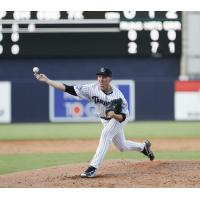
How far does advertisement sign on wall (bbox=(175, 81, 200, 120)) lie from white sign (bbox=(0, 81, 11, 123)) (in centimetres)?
365

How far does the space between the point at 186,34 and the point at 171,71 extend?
995 millimetres

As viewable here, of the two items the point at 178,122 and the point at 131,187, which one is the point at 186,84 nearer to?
the point at 178,122

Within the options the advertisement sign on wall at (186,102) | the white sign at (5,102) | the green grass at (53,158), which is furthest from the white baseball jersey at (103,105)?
the white sign at (5,102)

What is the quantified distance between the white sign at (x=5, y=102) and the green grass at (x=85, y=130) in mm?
197

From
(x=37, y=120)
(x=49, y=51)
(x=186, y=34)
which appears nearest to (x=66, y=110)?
(x=37, y=120)

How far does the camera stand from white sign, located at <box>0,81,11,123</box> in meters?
13.8

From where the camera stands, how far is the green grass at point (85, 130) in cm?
1188

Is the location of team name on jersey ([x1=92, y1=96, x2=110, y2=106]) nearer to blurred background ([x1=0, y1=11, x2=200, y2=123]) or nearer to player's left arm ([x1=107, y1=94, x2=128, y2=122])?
player's left arm ([x1=107, y1=94, x2=128, y2=122])

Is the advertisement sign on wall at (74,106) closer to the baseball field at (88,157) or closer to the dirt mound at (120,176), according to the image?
the baseball field at (88,157)

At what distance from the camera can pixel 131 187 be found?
554cm

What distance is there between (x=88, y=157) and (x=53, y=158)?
20.3 inches

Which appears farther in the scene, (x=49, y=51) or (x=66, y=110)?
(x=49, y=51)

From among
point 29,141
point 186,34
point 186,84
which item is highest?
point 186,34

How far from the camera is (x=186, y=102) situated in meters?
13.8
